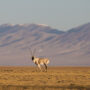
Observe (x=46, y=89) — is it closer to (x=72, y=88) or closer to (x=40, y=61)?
(x=72, y=88)

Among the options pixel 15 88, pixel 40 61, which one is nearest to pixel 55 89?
pixel 15 88

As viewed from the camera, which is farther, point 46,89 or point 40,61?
point 40,61

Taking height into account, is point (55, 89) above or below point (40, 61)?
below

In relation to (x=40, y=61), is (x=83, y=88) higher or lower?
lower

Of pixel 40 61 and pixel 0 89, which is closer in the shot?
pixel 0 89

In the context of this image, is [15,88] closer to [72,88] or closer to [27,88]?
[27,88]

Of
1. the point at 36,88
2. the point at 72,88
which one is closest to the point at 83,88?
the point at 72,88

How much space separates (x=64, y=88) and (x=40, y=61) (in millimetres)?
23902

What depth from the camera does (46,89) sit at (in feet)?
88.9

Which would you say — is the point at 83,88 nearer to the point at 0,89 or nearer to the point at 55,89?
the point at 55,89

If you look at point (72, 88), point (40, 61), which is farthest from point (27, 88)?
point (40, 61)

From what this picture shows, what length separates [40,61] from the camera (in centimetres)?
5134

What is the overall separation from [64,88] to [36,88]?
1523 mm

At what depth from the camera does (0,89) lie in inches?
1075
